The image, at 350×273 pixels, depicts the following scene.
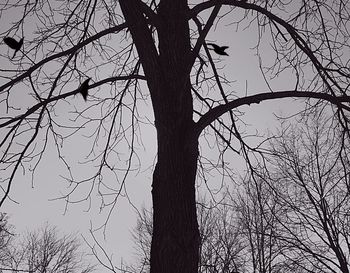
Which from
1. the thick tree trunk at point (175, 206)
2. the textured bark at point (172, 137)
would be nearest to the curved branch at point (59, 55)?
the textured bark at point (172, 137)

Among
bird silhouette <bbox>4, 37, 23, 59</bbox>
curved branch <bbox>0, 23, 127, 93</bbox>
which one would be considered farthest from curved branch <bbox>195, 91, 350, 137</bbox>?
bird silhouette <bbox>4, 37, 23, 59</bbox>

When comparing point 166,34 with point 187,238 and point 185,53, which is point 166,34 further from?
point 187,238

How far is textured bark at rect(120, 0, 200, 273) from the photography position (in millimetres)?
2225

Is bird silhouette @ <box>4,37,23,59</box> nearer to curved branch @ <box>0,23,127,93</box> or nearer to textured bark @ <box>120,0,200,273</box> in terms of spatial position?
curved branch @ <box>0,23,127,93</box>

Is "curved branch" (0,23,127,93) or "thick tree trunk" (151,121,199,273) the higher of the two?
"curved branch" (0,23,127,93)

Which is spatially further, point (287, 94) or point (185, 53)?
point (185, 53)

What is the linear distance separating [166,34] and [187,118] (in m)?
0.74

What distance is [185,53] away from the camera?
2.89 meters

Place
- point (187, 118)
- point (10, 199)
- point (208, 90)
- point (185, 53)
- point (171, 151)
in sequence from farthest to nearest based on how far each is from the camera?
point (208, 90) < point (10, 199) < point (185, 53) < point (187, 118) < point (171, 151)

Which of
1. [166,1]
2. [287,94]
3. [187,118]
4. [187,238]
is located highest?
[166,1]

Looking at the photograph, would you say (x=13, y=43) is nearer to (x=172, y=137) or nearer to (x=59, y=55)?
(x=59, y=55)

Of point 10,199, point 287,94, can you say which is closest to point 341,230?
point 287,94

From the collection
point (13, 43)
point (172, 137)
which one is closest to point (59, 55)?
point (13, 43)

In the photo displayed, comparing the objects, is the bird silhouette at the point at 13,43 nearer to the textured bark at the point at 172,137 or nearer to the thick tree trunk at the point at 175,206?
the textured bark at the point at 172,137
